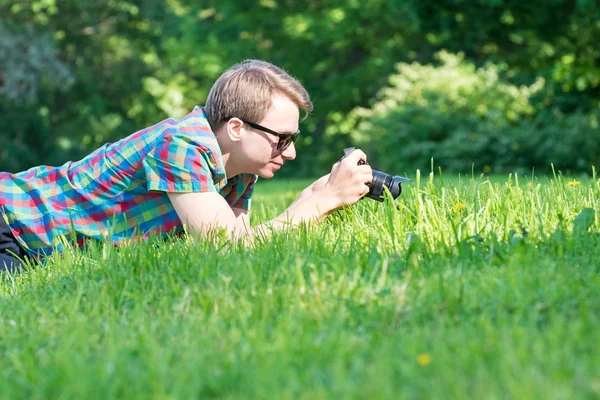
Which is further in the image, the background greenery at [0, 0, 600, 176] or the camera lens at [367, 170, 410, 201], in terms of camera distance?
the background greenery at [0, 0, 600, 176]

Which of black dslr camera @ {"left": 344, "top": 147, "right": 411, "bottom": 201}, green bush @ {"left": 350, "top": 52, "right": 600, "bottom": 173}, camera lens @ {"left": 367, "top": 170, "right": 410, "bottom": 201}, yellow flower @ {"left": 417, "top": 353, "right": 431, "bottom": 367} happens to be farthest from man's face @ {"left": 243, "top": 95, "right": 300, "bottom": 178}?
green bush @ {"left": 350, "top": 52, "right": 600, "bottom": 173}

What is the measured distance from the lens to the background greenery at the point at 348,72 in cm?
1340

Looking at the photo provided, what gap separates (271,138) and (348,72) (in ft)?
76.4

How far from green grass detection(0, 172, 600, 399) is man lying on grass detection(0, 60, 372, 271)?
274mm

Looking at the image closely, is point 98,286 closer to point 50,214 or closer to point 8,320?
point 8,320

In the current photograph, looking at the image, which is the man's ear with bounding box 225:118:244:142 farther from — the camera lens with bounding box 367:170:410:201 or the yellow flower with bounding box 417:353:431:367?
the yellow flower with bounding box 417:353:431:367

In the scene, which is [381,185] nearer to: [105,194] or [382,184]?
[382,184]

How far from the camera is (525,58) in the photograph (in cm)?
1944

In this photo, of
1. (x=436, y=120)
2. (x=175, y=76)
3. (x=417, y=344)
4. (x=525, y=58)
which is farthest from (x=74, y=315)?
(x=175, y=76)

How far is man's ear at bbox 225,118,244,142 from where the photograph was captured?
11.9 ft

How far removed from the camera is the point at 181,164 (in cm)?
339

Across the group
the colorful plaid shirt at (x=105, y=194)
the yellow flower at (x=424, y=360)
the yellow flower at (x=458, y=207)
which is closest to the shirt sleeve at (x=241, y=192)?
the colorful plaid shirt at (x=105, y=194)

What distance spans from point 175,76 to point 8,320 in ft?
96.2

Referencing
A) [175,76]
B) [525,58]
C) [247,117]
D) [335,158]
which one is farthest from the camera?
[175,76]
